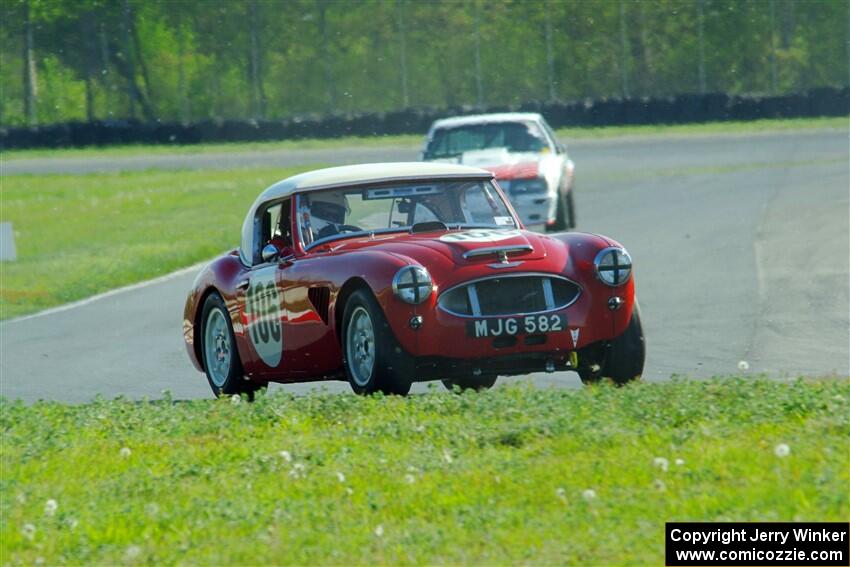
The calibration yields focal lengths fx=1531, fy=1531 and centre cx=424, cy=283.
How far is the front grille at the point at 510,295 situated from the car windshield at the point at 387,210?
1258 mm

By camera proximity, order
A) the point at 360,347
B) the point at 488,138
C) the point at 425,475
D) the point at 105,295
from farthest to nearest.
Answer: the point at 488,138
the point at 105,295
the point at 360,347
the point at 425,475

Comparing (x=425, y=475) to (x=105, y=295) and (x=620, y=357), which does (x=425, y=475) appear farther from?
(x=105, y=295)

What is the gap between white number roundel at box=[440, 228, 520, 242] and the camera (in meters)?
9.07

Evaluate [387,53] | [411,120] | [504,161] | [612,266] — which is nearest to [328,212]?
[612,266]

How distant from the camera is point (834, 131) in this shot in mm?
41000

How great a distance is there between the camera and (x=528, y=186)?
20562 mm

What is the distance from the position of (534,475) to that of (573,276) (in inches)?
117

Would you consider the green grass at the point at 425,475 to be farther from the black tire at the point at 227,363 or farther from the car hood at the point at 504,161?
the car hood at the point at 504,161

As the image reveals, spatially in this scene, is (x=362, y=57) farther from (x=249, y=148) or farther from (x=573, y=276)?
(x=573, y=276)

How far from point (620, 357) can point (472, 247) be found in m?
1.09

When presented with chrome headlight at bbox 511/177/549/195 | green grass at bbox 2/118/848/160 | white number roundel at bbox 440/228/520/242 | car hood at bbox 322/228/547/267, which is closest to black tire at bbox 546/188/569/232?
chrome headlight at bbox 511/177/549/195

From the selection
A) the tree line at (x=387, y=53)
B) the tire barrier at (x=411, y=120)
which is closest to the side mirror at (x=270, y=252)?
the tire barrier at (x=411, y=120)

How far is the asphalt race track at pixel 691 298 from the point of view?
11461 millimetres

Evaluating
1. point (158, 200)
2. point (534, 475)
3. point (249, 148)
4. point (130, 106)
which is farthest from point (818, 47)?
point (534, 475)
